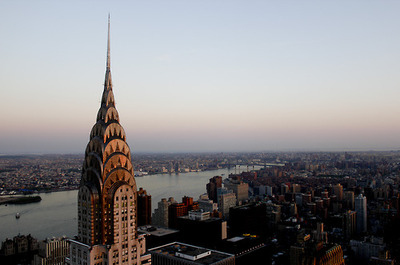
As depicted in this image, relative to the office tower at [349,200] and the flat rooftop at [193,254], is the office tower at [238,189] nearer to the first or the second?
the office tower at [349,200]

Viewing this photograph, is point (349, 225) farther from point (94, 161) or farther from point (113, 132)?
point (94, 161)

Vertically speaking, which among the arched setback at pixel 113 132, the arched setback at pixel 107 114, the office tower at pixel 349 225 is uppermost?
the arched setback at pixel 107 114

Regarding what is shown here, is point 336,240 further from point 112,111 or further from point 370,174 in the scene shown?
point 370,174

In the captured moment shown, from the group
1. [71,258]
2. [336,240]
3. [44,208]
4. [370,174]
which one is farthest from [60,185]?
[370,174]

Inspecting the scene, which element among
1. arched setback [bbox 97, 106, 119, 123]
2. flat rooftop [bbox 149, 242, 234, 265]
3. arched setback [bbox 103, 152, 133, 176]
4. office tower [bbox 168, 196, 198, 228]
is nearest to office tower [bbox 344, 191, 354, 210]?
office tower [bbox 168, 196, 198, 228]

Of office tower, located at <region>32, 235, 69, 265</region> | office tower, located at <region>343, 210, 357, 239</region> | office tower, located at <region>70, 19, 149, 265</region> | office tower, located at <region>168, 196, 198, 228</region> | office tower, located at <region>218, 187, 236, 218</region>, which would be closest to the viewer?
office tower, located at <region>70, 19, 149, 265</region>

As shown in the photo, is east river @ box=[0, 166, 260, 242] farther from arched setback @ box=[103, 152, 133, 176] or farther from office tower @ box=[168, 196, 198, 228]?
arched setback @ box=[103, 152, 133, 176]

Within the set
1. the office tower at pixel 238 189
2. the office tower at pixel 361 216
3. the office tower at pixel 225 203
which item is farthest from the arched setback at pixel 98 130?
the office tower at pixel 238 189

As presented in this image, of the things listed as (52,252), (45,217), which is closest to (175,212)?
(52,252)
